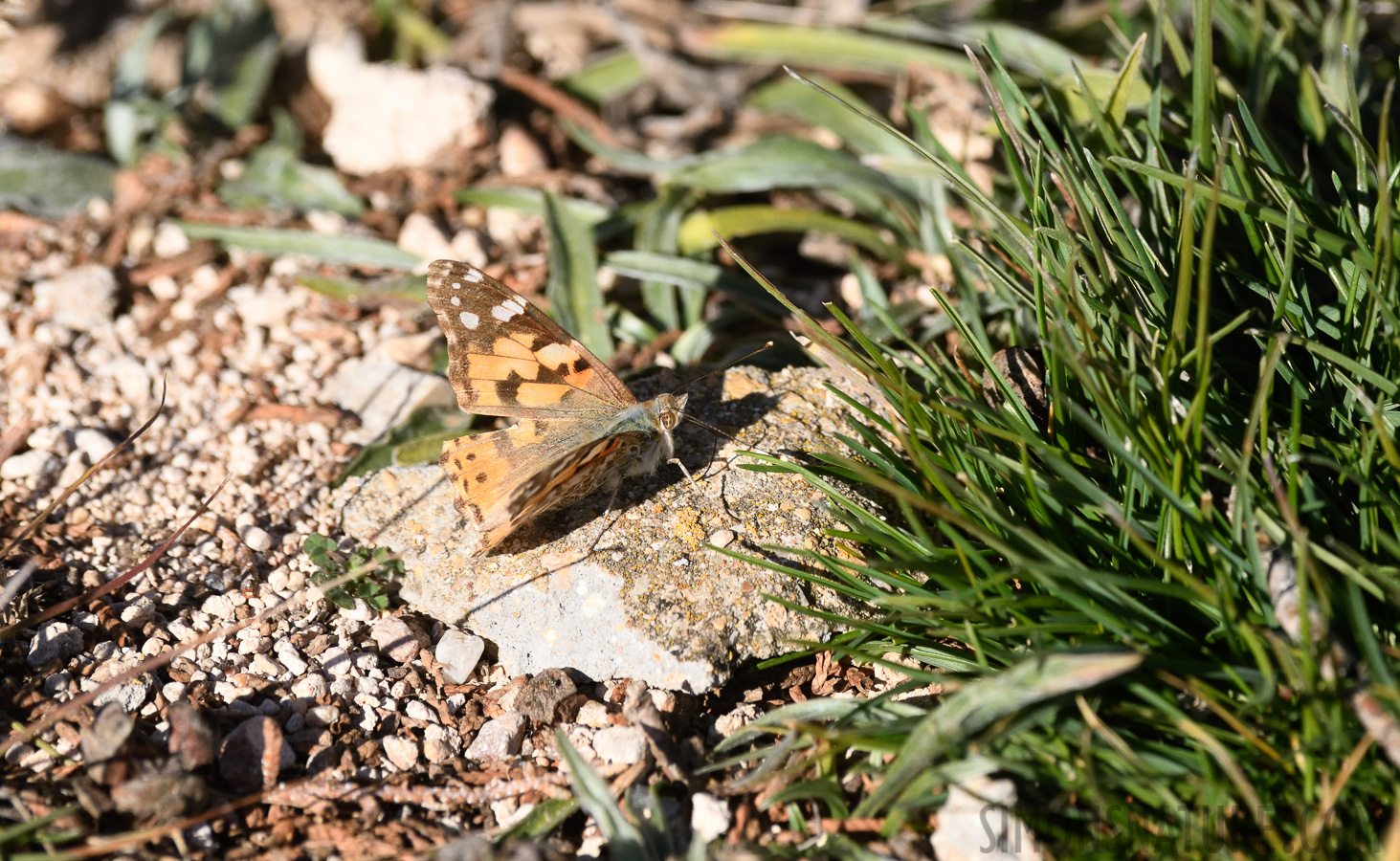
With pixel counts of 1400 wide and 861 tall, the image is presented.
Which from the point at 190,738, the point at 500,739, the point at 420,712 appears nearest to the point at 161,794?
the point at 190,738

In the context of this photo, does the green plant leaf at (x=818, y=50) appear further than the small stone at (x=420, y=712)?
Yes

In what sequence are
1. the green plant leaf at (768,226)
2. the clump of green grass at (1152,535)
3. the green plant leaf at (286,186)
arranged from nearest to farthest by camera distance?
the clump of green grass at (1152,535) < the green plant leaf at (768,226) < the green plant leaf at (286,186)

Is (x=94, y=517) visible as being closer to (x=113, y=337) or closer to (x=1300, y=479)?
(x=113, y=337)

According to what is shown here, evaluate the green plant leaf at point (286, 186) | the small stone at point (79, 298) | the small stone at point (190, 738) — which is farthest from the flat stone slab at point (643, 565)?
the green plant leaf at point (286, 186)

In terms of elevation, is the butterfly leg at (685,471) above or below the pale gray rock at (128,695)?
above

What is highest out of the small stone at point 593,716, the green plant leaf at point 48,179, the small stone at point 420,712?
the green plant leaf at point 48,179

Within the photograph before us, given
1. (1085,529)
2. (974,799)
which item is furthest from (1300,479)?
(974,799)

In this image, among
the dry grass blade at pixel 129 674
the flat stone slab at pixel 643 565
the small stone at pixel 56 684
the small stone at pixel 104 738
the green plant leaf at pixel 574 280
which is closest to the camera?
the dry grass blade at pixel 129 674

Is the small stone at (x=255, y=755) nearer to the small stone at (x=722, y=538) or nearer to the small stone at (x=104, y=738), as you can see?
the small stone at (x=104, y=738)
